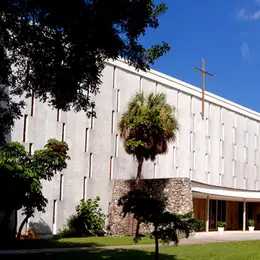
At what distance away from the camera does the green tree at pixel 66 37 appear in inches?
488

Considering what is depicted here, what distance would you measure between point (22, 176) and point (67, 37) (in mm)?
12097

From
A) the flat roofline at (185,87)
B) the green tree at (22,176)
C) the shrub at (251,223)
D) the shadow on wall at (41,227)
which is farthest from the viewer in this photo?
the shrub at (251,223)

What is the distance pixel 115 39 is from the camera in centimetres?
1294

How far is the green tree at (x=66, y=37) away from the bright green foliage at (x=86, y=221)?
715 inches

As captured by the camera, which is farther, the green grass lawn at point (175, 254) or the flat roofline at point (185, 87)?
the flat roofline at point (185, 87)

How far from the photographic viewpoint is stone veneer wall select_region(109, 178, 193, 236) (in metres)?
30.9

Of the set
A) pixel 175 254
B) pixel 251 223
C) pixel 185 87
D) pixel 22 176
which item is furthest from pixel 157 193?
pixel 251 223

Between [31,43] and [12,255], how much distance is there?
10.1m

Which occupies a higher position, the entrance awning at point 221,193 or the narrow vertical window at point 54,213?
the entrance awning at point 221,193

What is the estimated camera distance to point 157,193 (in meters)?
31.9

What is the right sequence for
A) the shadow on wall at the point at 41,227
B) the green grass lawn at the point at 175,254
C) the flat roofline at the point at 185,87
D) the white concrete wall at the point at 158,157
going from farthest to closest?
1. the flat roofline at the point at 185,87
2. the white concrete wall at the point at 158,157
3. the shadow on wall at the point at 41,227
4. the green grass lawn at the point at 175,254

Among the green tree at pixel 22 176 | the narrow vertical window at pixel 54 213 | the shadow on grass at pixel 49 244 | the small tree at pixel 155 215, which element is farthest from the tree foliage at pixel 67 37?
the narrow vertical window at pixel 54 213

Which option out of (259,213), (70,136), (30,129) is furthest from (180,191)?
(259,213)

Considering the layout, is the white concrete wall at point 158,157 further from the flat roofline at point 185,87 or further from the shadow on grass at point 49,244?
the shadow on grass at point 49,244
